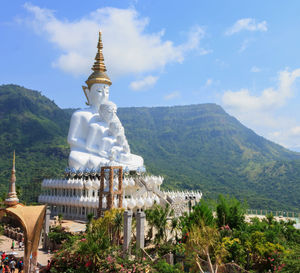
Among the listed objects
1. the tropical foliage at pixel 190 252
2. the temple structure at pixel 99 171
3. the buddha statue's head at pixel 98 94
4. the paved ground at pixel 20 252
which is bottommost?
the paved ground at pixel 20 252

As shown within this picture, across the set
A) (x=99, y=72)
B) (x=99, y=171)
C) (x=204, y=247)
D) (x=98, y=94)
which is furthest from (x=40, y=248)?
(x=99, y=72)

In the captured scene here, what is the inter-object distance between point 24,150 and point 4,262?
56.1m

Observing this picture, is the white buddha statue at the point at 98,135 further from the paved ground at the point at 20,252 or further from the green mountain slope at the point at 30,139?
the paved ground at the point at 20,252

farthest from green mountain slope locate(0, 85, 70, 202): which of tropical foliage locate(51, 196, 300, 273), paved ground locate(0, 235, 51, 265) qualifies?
tropical foliage locate(51, 196, 300, 273)

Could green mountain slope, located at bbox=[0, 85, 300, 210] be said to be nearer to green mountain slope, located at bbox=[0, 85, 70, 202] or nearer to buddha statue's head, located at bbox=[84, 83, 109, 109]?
green mountain slope, located at bbox=[0, 85, 70, 202]

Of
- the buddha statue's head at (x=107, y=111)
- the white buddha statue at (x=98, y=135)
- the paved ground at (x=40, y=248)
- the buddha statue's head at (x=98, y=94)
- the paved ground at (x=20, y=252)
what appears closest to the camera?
the paved ground at (x=20, y=252)

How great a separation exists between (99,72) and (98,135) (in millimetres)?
8128

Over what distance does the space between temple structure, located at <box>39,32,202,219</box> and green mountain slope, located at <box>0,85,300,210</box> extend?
9.56 m

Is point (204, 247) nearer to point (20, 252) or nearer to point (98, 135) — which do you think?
point (20, 252)

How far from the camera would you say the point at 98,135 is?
35.7m

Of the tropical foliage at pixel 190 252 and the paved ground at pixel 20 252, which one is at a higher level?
the tropical foliage at pixel 190 252

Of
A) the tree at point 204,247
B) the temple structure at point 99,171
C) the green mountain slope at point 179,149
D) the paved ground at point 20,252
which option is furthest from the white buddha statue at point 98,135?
the tree at point 204,247

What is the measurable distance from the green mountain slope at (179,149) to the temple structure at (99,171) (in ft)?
31.4

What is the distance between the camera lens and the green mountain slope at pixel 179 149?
62.3 m
